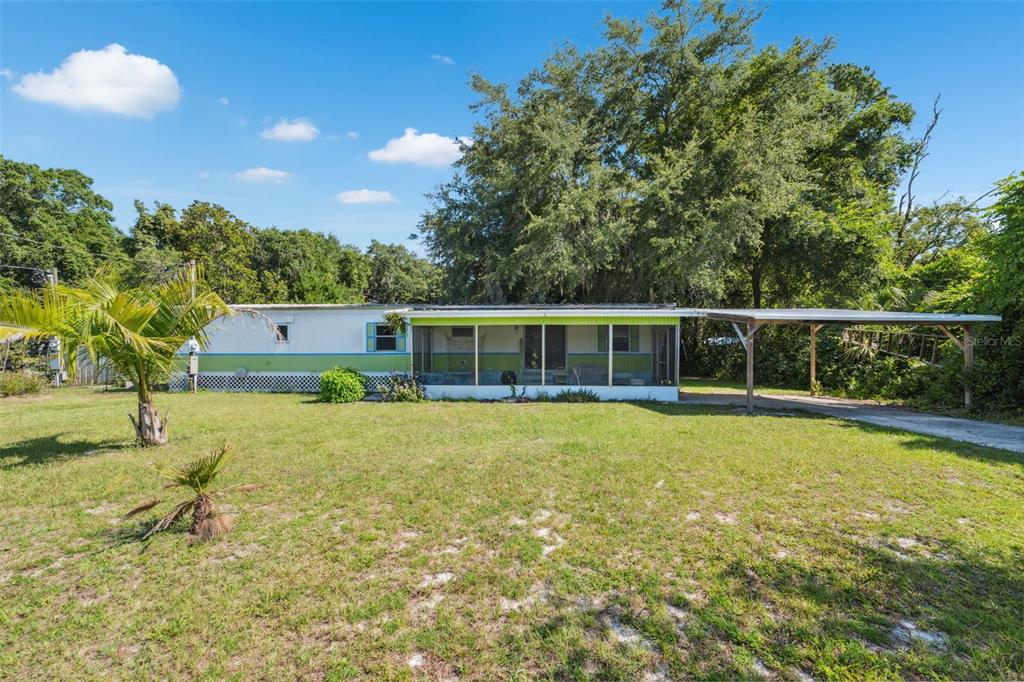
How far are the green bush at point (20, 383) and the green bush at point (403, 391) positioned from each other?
11.8 m

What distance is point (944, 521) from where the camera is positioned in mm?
4477

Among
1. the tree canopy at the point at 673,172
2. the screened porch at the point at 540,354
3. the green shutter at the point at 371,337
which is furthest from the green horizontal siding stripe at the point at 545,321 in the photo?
the tree canopy at the point at 673,172

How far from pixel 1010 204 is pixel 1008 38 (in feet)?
14.8

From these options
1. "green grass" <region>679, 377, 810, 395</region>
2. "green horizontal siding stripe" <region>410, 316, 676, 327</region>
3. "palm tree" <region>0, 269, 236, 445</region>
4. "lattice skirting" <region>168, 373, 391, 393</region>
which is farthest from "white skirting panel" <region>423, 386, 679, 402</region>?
"palm tree" <region>0, 269, 236, 445</region>

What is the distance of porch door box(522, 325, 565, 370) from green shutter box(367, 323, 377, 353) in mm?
4916

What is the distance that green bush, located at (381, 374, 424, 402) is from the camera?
41.8 feet

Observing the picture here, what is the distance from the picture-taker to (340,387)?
12.6 metres

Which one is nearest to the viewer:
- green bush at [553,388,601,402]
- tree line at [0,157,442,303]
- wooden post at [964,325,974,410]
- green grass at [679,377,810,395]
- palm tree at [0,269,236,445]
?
palm tree at [0,269,236,445]

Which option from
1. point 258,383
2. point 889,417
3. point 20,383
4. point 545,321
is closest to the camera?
point 889,417

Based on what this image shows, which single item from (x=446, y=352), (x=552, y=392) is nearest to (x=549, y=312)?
(x=552, y=392)

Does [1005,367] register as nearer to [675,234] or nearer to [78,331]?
[675,234]

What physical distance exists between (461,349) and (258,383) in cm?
713

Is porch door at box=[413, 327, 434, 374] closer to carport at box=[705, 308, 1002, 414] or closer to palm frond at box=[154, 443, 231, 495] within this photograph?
carport at box=[705, 308, 1002, 414]

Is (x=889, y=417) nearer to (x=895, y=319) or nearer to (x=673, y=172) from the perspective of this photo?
(x=895, y=319)
